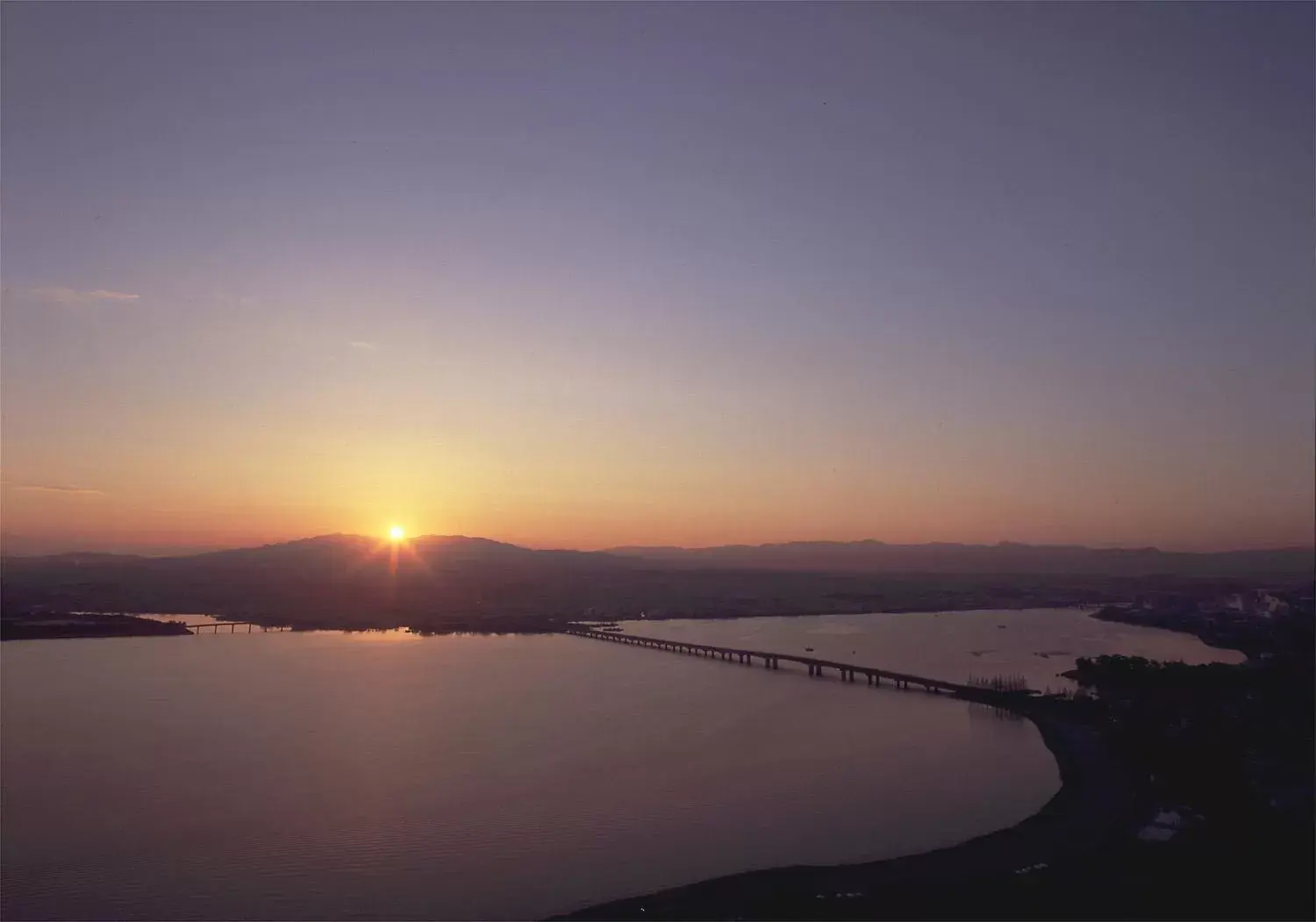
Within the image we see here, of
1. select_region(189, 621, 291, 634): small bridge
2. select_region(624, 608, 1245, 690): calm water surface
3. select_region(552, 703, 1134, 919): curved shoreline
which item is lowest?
select_region(624, 608, 1245, 690): calm water surface

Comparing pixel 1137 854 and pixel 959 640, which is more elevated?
pixel 1137 854

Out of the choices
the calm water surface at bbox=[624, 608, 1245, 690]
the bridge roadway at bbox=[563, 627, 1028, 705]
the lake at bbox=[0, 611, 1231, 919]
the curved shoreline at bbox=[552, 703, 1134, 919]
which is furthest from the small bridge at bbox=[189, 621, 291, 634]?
the curved shoreline at bbox=[552, 703, 1134, 919]

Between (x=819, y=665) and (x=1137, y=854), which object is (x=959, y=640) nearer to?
(x=819, y=665)

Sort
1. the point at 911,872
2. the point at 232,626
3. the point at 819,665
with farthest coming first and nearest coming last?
the point at 232,626 < the point at 819,665 < the point at 911,872

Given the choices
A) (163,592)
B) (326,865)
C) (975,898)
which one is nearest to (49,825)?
(326,865)

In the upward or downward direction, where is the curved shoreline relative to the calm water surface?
upward

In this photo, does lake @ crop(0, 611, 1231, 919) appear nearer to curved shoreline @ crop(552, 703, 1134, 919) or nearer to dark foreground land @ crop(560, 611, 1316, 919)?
curved shoreline @ crop(552, 703, 1134, 919)

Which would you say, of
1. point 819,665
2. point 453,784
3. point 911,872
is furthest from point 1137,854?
point 819,665
